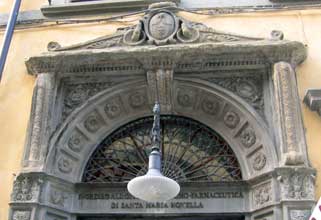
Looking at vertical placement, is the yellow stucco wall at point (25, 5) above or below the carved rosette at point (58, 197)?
above

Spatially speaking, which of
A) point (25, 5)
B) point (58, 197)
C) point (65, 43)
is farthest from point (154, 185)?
point (25, 5)

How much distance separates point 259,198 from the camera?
6902mm

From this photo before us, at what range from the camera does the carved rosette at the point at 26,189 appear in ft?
22.6

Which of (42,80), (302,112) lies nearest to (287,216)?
(302,112)

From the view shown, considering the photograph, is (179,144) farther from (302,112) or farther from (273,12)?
(273,12)

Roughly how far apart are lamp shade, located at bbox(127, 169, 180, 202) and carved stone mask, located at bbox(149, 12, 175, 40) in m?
3.09

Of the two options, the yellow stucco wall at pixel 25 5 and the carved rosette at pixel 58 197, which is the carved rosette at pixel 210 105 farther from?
the yellow stucco wall at pixel 25 5

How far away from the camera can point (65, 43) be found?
327 inches

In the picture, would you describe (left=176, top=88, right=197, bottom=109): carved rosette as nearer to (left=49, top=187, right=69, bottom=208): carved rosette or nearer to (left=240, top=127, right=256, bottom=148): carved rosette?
(left=240, top=127, right=256, bottom=148): carved rosette

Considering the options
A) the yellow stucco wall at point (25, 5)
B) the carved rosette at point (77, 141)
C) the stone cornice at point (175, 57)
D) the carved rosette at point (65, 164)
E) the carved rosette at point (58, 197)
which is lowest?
the carved rosette at point (58, 197)

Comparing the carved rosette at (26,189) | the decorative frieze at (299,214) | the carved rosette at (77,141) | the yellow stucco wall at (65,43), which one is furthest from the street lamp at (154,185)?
the carved rosette at (77,141)

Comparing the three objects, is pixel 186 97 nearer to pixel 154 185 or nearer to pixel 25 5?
pixel 154 185

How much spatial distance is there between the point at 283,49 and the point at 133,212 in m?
3.04

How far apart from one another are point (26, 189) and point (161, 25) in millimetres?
3022
